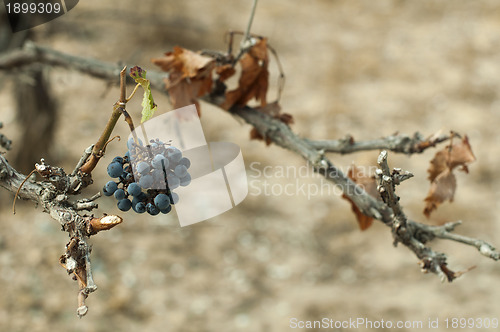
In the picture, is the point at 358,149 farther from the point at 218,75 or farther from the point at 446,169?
the point at 218,75

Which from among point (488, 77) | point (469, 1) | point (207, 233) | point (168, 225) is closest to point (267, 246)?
point (207, 233)

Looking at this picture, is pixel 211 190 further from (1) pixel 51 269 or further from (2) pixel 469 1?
(2) pixel 469 1

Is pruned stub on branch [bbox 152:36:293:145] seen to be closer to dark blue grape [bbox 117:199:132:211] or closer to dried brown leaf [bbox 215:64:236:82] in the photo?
dried brown leaf [bbox 215:64:236:82]

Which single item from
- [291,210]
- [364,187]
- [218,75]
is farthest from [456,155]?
A: [291,210]

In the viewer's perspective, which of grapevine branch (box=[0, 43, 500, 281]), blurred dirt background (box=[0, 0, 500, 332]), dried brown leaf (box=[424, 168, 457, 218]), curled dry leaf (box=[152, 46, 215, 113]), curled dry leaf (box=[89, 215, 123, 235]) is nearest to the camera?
curled dry leaf (box=[89, 215, 123, 235])

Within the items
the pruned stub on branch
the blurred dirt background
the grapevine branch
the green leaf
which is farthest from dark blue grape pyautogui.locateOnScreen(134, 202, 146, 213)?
the blurred dirt background

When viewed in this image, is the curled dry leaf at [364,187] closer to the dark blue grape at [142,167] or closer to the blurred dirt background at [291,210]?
the blurred dirt background at [291,210]
